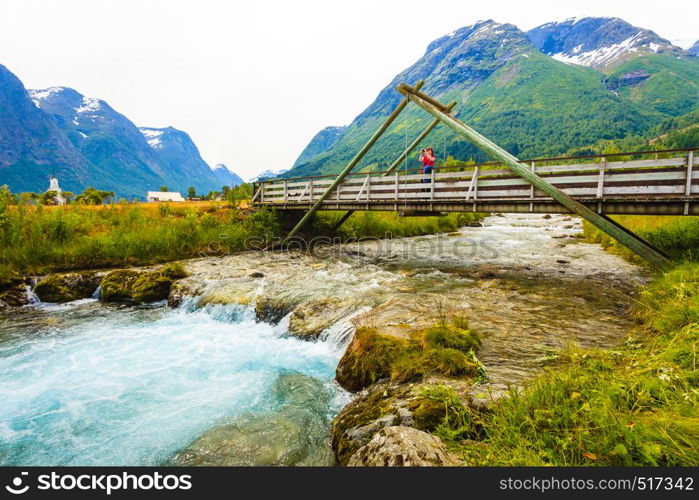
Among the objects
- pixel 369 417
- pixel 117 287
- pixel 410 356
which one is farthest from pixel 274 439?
pixel 117 287

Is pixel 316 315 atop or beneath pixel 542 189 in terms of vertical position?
beneath

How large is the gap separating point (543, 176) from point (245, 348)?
12.0 m

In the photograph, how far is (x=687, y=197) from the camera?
31.2 feet

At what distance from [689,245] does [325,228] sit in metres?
18.8

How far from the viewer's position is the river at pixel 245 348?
531cm

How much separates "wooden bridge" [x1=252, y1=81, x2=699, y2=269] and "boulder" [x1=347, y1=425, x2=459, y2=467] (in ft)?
33.0

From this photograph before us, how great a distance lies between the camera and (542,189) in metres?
11.7

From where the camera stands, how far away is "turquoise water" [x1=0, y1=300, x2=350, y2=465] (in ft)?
17.8

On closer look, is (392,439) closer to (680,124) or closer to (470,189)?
(470,189)

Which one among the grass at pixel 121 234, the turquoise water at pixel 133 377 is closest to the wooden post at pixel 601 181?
the turquoise water at pixel 133 377

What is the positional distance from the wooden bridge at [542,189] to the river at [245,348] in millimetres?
2628

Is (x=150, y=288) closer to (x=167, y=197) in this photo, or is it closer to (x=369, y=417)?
(x=369, y=417)

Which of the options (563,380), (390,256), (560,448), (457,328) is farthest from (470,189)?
(560,448)


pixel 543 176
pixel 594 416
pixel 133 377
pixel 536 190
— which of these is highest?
pixel 543 176
